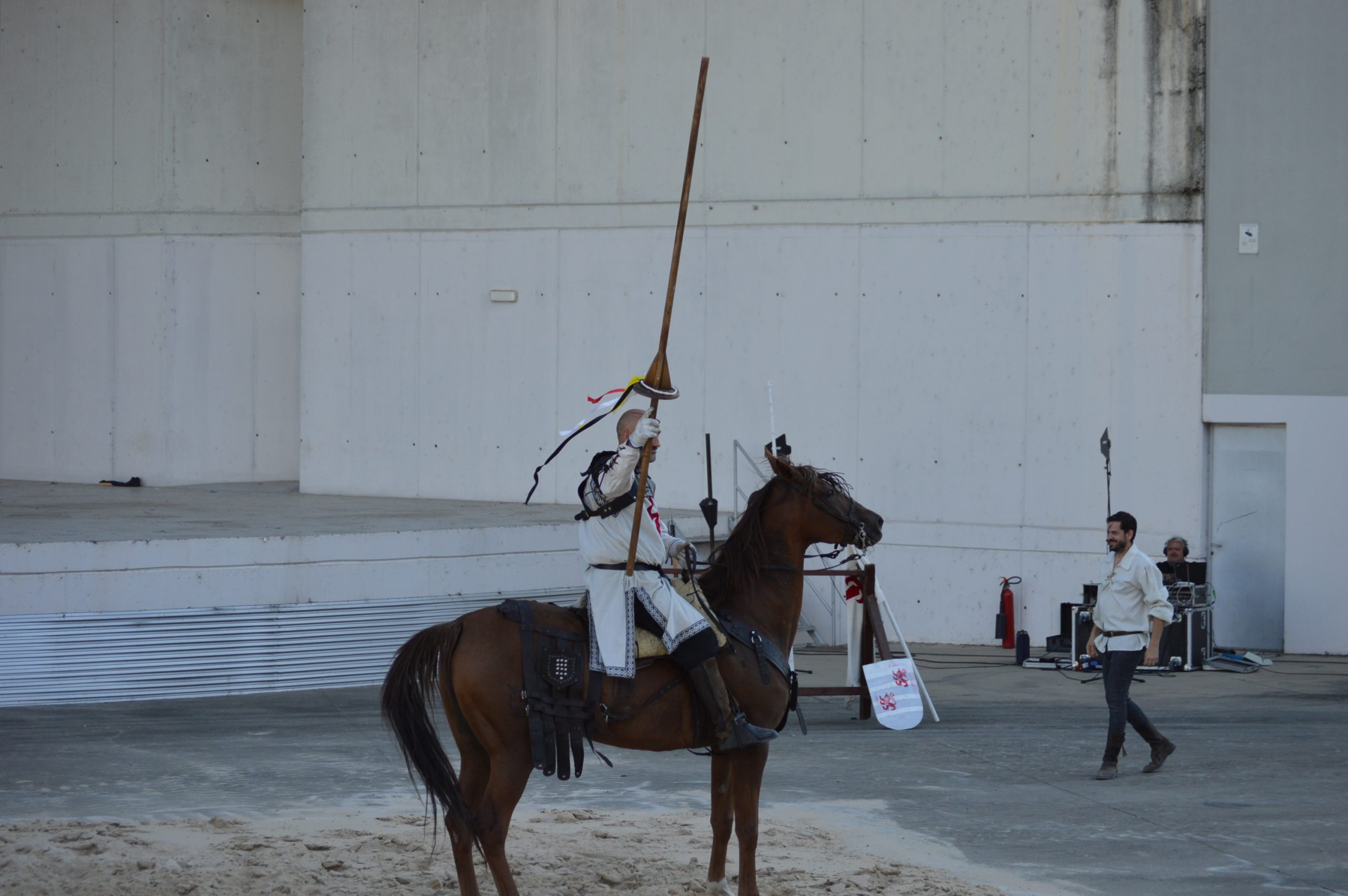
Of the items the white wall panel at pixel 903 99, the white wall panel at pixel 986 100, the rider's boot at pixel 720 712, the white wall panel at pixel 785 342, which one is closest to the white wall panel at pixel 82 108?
the white wall panel at pixel 785 342

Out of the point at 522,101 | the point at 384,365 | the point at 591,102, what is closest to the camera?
the point at 591,102

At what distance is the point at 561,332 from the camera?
15727 mm

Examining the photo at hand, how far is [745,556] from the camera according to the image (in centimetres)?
662

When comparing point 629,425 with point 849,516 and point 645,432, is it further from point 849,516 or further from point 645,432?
point 849,516

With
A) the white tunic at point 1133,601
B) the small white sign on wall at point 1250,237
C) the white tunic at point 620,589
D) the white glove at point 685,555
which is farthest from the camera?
the small white sign on wall at point 1250,237

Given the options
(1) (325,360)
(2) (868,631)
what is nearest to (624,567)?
(2) (868,631)

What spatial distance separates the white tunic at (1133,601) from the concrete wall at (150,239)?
39.4ft

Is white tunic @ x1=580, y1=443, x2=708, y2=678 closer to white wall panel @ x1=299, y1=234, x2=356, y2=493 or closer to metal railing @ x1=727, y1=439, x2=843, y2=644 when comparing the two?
metal railing @ x1=727, y1=439, x2=843, y2=644

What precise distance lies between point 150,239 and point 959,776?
13.0 metres

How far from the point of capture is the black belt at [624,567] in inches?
243

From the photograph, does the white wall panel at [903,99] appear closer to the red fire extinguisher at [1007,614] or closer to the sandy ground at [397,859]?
the red fire extinguisher at [1007,614]

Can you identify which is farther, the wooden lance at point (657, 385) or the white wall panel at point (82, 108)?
the white wall panel at point (82, 108)

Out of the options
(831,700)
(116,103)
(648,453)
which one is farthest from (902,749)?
(116,103)

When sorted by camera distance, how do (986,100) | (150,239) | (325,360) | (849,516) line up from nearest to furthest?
(849,516), (986,100), (325,360), (150,239)
